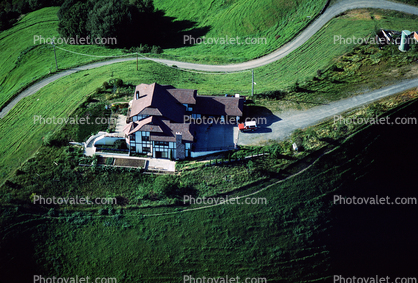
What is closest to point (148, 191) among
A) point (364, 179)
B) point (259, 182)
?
point (259, 182)

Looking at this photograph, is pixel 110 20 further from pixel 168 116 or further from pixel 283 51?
pixel 168 116

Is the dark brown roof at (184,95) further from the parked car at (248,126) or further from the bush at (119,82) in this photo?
the bush at (119,82)

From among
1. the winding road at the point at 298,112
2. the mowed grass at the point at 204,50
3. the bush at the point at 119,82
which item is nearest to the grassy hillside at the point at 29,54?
the mowed grass at the point at 204,50

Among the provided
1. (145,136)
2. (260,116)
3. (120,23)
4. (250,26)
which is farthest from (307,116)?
(120,23)

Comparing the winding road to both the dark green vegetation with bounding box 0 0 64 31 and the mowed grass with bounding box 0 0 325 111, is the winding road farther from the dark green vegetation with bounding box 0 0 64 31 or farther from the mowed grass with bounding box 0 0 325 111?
the dark green vegetation with bounding box 0 0 64 31

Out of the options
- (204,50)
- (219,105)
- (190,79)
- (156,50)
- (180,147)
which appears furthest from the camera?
(204,50)

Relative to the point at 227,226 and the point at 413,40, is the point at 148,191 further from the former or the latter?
the point at 413,40
